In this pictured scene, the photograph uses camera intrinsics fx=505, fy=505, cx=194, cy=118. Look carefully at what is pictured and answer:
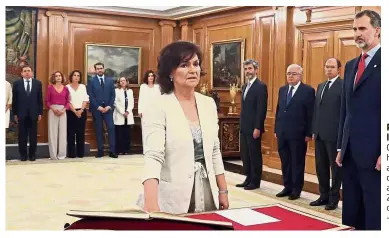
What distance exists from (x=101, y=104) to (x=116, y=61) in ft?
3.20

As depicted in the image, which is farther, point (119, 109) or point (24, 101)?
point (119, 109)

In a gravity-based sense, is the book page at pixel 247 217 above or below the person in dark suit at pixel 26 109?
below

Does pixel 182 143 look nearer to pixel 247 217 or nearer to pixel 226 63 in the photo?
pixel 247 217

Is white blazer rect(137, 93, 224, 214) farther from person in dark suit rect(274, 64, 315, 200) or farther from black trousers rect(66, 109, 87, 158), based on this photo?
black trousers rect(66, 109, 87, 158)

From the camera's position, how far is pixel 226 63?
7.45 metres

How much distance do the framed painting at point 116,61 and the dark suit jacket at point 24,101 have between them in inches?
56.8

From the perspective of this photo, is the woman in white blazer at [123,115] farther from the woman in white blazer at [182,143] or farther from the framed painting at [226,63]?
the woman in white blazer at [182,143]

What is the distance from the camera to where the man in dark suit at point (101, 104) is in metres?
6.92

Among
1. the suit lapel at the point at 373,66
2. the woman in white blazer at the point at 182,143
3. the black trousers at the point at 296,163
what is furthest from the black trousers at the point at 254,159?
the woman in white blazer at the point at 182,143

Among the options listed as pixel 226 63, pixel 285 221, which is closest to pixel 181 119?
pixel 285 221

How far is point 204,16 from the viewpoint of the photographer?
764 centimetres

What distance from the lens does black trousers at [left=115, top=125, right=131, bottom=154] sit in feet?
24.3

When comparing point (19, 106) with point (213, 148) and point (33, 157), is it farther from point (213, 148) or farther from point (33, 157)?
point (213, 148)

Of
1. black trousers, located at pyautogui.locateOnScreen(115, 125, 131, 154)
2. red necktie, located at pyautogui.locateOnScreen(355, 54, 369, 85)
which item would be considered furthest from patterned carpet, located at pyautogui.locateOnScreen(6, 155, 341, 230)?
red necktie, located at pyautogui.locateOnScreen(355, 54, 369, 85)
